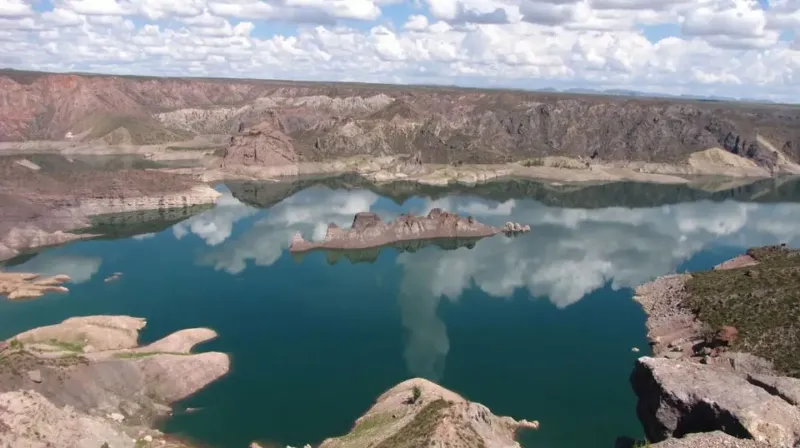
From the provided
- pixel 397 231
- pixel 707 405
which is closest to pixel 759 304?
pixel 707 405

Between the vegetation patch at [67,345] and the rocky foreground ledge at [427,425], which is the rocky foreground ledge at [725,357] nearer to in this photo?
the rocky foreground ledge at [427,425]

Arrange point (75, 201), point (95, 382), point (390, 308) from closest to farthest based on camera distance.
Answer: point (95, 382), point (390, 308), point (75, 201)

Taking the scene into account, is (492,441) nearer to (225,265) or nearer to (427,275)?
(427,275)

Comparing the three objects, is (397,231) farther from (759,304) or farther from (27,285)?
(759,304)

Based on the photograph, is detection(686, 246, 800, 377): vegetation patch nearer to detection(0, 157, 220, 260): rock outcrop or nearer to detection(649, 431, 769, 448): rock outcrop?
detection(649, 431, 769, 448): rock outcrop

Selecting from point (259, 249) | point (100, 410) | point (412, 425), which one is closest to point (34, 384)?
point (100, 410)

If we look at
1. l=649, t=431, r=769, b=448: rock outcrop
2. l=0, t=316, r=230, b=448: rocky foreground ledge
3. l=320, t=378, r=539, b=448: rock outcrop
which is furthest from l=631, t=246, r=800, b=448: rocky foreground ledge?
l=0, t=316, r=230, b=448: rocky foreground ledge
